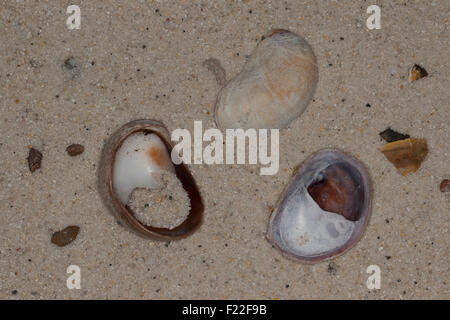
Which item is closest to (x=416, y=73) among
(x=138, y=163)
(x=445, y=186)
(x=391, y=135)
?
(x=391, y=135)

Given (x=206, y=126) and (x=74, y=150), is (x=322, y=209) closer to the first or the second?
(x=206, y=126)

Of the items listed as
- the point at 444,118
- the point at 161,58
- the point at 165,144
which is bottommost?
the point at 165,144

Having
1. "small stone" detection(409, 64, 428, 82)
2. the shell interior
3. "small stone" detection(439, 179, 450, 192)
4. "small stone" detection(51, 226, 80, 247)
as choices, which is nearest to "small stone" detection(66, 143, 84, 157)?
"small stone" detection(51, 226, 80, 247)

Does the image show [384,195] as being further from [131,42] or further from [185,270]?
[131,42]

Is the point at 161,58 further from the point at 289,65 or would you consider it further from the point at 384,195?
the point at 384,195

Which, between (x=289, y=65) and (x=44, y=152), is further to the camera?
(x=44, y=152)

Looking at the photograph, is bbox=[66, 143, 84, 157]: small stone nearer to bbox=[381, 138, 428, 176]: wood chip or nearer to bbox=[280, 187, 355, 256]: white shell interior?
bbox=[280, 187, 355, 256]: white shell interior
